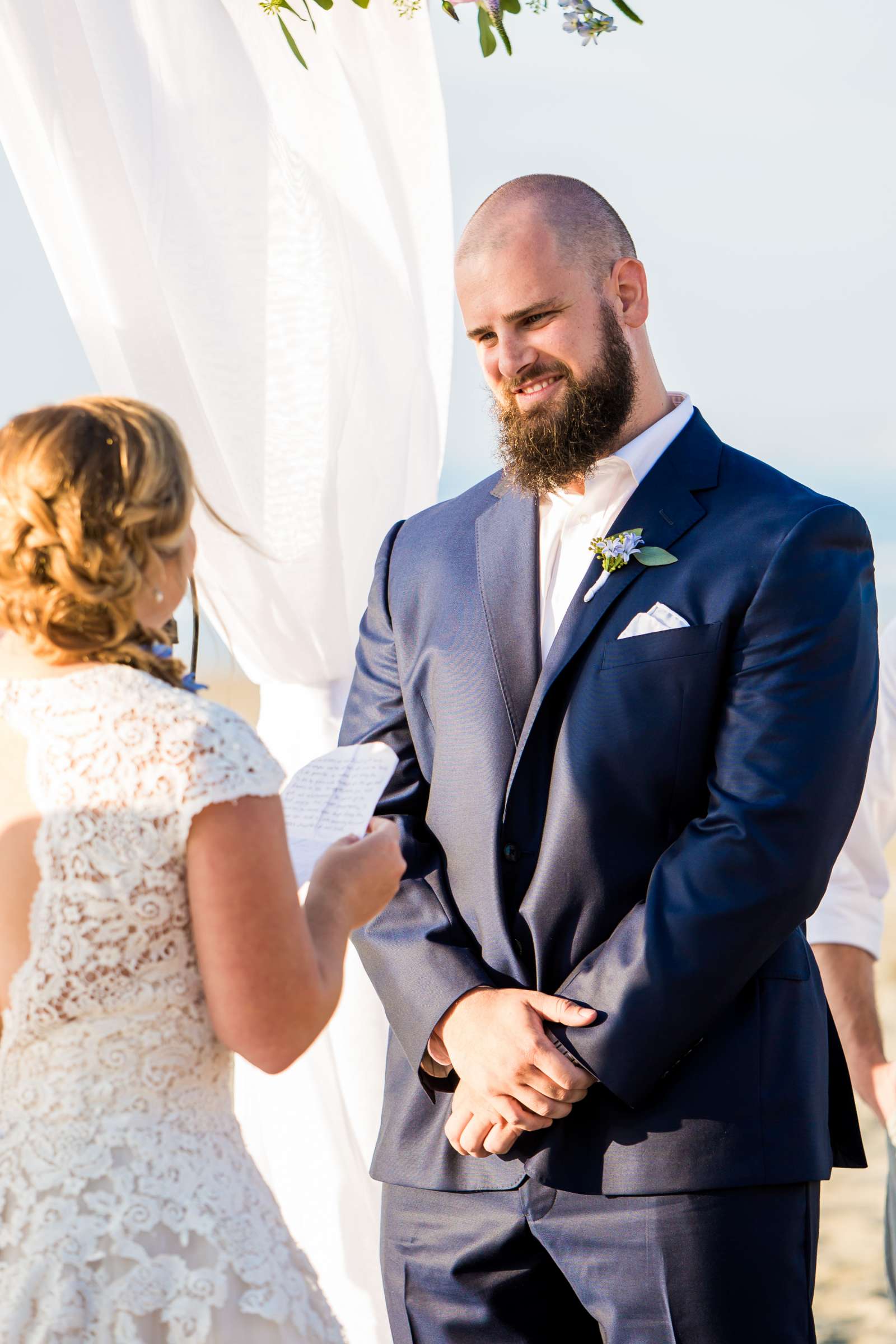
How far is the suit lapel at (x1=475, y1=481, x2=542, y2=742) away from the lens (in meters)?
1.98

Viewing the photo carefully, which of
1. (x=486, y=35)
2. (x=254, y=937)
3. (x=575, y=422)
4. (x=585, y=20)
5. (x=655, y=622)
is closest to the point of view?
(x=254, y=937)

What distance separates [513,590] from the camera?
2.05 meters

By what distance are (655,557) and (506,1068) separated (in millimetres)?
762

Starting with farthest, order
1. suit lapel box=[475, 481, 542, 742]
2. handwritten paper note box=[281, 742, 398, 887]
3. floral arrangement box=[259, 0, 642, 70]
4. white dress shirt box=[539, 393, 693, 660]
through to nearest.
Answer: floral arrangement box=[259, 0, 642, 70]
white dress shirt box=[539, 393, 693, 660]
suit lapel box=[475, 481, 542, 742]
handwritten paper note box=[281, 742, 398, 887]

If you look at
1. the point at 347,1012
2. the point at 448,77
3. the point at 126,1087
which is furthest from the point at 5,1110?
the point at 448,77

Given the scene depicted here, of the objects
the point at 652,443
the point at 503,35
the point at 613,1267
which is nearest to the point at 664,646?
the point at 652,443

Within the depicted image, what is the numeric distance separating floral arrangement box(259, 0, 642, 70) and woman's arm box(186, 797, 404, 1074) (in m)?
1.68

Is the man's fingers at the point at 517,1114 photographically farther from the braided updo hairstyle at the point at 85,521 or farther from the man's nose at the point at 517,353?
the man's nose at the point at 517,353

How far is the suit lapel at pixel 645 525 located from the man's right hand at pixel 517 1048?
307mm

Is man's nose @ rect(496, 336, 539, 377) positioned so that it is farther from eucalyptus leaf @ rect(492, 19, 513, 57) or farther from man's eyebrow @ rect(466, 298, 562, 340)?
eucalyptus leaf @ rect(492, 19, 513, 57)

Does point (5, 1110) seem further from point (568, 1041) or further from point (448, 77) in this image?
point (448, 77)

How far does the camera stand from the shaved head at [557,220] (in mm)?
2152

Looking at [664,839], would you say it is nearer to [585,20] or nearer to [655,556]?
[655,556]

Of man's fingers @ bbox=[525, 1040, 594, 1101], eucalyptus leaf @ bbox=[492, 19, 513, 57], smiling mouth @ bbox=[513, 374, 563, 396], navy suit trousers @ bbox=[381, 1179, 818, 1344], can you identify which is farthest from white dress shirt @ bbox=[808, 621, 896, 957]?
eucalyptus leaf @ bbox=[492, 19, 513, 57]
